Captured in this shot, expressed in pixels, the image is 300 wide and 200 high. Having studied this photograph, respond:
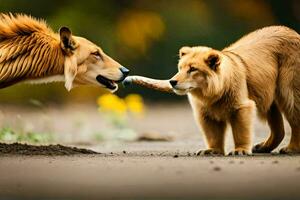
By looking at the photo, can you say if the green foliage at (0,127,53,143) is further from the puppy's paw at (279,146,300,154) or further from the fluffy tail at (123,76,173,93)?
the puppy's paw at (279,146,300,154)

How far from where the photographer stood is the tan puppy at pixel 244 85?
912cm

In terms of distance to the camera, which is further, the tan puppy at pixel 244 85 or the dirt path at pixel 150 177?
the tan puppy at pixel 244 85

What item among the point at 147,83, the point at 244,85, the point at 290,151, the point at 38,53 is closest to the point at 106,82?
the point at 147,83

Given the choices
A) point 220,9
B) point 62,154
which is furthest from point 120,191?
point 220,9

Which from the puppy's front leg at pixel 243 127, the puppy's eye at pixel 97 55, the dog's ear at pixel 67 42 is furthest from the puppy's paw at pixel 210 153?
the dog's ear at pixel 67 42

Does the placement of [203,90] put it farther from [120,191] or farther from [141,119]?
[141,119]

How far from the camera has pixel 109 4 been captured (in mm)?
20766

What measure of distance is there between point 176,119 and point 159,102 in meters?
2.75

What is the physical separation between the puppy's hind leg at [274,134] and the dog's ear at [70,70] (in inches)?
84.9

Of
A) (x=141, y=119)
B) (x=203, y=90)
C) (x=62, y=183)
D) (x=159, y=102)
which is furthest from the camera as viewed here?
(x=159, y=102)

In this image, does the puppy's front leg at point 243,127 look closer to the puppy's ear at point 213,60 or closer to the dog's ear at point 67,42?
the puppy's ear at point 213,60

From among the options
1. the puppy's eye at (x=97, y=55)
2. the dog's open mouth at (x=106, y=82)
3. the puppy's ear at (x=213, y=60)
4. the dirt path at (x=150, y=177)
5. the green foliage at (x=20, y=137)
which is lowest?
the dirt path at (x=150, y=177)

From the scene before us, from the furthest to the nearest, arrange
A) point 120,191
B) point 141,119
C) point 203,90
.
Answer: point 141,119
point 203,90
point 120,191

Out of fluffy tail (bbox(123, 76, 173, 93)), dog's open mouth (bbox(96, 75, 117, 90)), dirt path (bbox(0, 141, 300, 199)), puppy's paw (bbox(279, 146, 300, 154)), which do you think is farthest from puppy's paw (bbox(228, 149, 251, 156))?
dog's open mouth (bbox(96, 75, 117, 90))
